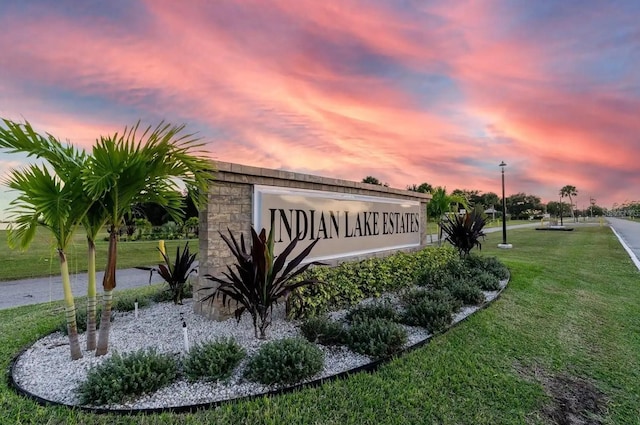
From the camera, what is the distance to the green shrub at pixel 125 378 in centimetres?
239

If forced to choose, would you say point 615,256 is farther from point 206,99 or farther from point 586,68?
point 206,99

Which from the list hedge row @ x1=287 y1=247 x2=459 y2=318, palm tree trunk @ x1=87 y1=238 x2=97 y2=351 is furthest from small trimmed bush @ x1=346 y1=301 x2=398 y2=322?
palm tree trunk @ x1=87 y1=238 x2=97 y2=351

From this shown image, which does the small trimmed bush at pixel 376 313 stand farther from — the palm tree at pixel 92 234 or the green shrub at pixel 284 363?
the palm tree at pixel 92 234

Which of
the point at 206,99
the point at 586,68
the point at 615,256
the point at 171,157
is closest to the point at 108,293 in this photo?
the point at 171,157

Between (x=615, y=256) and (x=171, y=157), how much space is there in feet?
51.2

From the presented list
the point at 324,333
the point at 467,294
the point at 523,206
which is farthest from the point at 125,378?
the point at 523,206

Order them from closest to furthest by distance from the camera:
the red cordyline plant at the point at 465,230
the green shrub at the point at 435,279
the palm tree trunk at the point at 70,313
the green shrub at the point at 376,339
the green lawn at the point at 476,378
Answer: the green lawn at the point at 476,378
the palm tree trunk at the point at 70,313
the green shrub at the point at 376,339
the green shrub at the point at 435,279
the red cordyline plant at the point at 465,230

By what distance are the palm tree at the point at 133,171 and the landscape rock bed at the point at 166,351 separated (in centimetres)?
43

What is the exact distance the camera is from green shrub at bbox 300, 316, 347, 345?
11.7ft

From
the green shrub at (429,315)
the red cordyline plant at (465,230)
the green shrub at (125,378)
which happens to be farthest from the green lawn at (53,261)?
the red cordyline plant at (465,230)

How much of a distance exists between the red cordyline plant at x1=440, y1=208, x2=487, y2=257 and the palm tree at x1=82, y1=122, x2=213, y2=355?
7079 mm

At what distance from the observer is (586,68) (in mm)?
8695

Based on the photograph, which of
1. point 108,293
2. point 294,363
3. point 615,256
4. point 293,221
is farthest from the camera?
point 615,256

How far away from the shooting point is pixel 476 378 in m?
2.98
